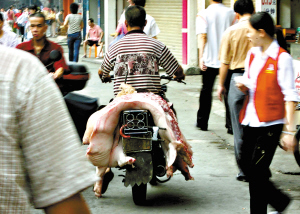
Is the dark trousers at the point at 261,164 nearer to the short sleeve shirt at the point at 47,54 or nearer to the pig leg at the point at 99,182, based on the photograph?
the pig leg at the point at 99,182

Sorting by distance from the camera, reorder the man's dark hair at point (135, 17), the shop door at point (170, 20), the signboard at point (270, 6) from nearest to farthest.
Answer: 1. the man's dark hair at point (135, 17)
2. the signboard at point (270, 6)
3. the shop door at point (170, 20)

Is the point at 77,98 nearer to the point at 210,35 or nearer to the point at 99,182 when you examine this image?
the point at 99,182


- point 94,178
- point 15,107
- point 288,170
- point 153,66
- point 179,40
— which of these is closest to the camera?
point 15,107

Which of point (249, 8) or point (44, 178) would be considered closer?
point (44, 178)

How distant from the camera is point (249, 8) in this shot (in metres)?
5.76

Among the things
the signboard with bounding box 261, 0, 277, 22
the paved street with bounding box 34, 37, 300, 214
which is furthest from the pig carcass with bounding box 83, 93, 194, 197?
Answer: the signboard with bounding box 261, 0, 277, 22

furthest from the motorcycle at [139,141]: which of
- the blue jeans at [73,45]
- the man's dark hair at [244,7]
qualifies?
the blue jeans at [73,45]

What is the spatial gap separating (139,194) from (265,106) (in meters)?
1.42

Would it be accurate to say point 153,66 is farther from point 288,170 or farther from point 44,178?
point 44,178

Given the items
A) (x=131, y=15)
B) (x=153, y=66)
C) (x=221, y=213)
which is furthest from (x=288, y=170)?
(x=131, y=15)

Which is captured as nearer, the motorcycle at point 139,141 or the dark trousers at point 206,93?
the motorcycle at point 139,141

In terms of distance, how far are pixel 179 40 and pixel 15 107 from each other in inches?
604

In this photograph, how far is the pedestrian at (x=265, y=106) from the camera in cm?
371

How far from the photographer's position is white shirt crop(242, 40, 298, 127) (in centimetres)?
368
